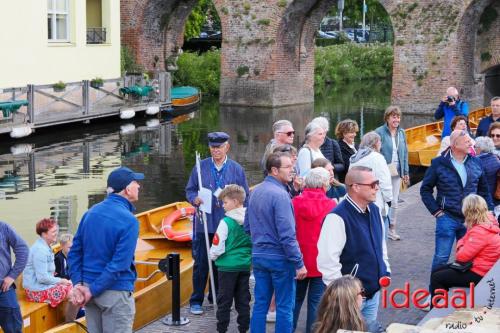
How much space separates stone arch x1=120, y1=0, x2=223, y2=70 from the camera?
32.4 m

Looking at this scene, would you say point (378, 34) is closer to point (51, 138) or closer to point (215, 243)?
point (51, 138)

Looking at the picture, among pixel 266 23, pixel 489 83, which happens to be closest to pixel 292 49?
pixel 266 23

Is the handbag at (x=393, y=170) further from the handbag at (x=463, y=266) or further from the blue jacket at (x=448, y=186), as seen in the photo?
the handbag at (x=463, y=266)

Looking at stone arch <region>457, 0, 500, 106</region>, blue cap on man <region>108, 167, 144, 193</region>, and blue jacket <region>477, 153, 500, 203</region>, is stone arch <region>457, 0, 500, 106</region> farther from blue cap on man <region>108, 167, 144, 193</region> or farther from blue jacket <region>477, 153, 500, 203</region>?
blue cap on man <region>108, 167, 144, 193</region>

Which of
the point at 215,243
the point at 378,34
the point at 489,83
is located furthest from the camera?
the point at 378,34

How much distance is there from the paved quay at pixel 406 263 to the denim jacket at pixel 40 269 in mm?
982

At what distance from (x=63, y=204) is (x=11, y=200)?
0.91 meters

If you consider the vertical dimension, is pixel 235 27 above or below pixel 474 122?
above

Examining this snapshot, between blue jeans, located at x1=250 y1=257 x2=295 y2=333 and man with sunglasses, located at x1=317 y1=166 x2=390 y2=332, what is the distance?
0.78 m

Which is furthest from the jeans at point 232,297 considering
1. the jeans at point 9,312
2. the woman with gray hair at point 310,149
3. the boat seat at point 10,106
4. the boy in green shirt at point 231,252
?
the boat seat at point 10,106

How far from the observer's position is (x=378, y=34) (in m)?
56.3

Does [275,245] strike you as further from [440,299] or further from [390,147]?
[390,147]

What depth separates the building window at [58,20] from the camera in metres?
26.4

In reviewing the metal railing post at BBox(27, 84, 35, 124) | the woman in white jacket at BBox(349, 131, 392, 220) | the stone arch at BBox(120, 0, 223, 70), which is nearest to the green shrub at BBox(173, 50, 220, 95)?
the stone arch at BBox(120, 0, 223, 70)
